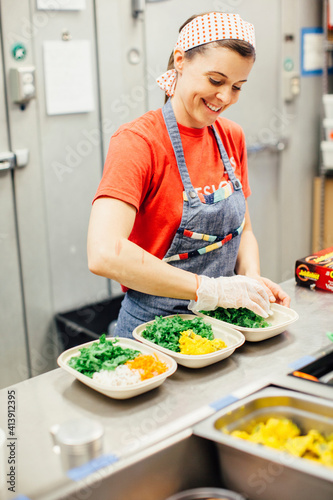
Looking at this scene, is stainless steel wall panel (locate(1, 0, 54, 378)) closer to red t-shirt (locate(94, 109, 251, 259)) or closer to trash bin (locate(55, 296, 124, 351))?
trash bin (locate(55, 296, 124, 351))

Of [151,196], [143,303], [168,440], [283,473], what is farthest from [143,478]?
[151,196]

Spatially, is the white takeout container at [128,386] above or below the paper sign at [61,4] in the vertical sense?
below

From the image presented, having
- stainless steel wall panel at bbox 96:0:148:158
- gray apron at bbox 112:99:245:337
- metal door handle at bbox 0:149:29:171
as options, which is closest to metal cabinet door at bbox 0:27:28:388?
metal door handle at bbox 0:149:29:171

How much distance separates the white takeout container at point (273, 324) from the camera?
159 cm

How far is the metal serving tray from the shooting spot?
102 centimetres

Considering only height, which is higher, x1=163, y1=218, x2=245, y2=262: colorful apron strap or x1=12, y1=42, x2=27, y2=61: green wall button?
x1=12, y1=42, x2=27, y2=61: green wall button

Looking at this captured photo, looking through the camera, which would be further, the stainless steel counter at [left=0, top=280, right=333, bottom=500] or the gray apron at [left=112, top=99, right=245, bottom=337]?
the gray apron at [left=112, top=99, right=245, bottom=337]

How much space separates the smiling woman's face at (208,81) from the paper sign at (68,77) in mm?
1228

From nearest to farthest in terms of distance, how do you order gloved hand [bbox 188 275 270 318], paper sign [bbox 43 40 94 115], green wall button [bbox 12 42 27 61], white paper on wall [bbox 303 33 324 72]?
gloved hand [bbox 188 275 270 318] → green wall button [bbox 12 42 27 61] → paper sign [bbox 43 40 94 115] → white paper on wall [bbox 303 33 324 72]

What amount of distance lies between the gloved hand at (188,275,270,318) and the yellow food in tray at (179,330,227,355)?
0.14 metres

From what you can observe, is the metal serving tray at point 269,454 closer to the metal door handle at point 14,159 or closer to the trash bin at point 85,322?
the trash bin at point 85,322

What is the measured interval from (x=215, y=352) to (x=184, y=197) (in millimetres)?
553

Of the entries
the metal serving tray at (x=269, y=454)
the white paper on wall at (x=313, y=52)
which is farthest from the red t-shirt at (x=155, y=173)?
the white paper on wall at (x=313, y=52)

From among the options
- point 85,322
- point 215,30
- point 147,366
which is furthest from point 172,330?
point 85,322
